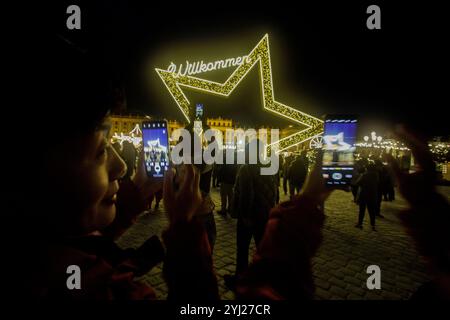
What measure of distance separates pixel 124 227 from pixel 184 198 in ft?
2.68

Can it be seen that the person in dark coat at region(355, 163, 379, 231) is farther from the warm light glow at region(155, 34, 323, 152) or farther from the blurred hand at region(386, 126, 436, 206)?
the blurred hand at region(386, 126, 436, 206)

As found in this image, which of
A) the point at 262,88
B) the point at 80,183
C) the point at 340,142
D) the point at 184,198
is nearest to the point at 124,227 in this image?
the point at 184,198

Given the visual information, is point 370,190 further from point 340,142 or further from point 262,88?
point 340,142

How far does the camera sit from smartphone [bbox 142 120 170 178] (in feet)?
8.55

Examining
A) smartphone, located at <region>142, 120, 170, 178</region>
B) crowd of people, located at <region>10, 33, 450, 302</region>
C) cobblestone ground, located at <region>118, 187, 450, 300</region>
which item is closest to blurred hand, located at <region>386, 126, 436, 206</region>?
crowd of people, located at <region>10, 33, 450, 302</region>

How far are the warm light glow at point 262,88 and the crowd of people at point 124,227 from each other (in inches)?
218

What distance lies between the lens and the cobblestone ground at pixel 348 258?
14.0 feet

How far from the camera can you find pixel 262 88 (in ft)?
25.5

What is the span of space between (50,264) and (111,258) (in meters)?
0.37

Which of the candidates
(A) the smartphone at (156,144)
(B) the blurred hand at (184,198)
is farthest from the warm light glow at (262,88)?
(B) the blurred hand at (184,198)
